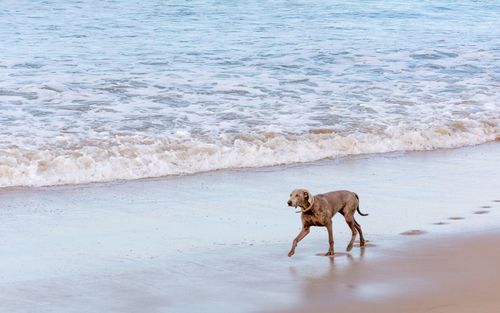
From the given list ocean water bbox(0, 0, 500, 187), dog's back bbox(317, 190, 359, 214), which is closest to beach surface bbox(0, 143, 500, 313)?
dog's back bbox(317, 190, 359, 214)

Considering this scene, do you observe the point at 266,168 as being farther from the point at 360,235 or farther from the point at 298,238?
the point at 298,238

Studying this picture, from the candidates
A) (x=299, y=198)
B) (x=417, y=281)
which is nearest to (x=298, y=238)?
(x=299, y=198)

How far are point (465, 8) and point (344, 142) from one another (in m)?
17.3

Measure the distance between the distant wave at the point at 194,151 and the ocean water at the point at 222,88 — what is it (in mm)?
20

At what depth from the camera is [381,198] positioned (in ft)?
28.8

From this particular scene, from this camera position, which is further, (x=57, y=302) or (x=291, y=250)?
(x=291, y=250)

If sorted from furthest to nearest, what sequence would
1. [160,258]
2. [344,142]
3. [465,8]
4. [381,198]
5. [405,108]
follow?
[465,8] < [405,108] < [344,142] < [381,198] < [160,258]

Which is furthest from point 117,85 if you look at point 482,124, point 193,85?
point 482,124

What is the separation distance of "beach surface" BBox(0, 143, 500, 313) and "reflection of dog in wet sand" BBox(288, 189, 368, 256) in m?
0.14

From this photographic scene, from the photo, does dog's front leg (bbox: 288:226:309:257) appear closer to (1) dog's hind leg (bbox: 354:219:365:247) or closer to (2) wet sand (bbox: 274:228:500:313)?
(2) wet sand (bbox: 274:228:500:313)

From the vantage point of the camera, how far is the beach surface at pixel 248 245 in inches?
240

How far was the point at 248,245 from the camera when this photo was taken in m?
7.32

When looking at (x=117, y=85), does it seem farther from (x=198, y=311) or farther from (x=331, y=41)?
(x=198, y=311)

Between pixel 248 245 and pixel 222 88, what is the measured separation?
720 centimetres
